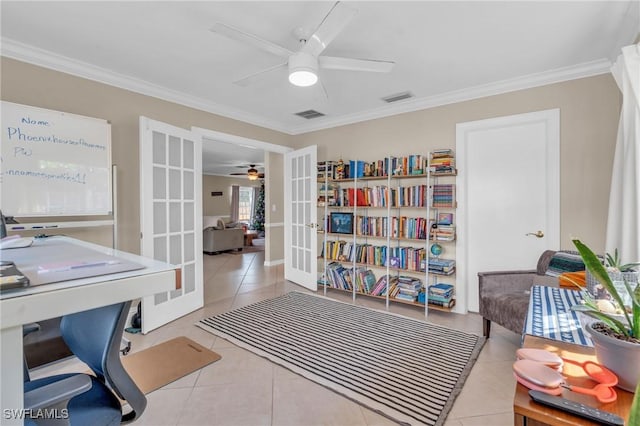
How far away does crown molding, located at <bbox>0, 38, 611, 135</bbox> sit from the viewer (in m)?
2.49

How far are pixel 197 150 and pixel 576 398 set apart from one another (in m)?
3.69

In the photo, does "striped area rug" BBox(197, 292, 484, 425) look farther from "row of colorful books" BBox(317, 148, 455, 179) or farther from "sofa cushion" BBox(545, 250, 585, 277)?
"row of colorful books" BBox(317, 148, 455, 179)

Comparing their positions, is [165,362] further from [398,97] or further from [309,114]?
[398,97]

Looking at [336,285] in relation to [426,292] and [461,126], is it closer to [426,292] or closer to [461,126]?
[426,292]

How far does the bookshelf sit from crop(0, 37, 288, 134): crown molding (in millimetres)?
1633

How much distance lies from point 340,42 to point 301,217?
8.67 ft

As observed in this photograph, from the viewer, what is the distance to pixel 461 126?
339cm

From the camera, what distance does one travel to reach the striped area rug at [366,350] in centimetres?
188

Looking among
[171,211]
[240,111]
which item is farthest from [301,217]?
[171,211]

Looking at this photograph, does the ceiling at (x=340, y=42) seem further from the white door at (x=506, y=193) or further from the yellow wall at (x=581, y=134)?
the white door at (x=506, y=193)

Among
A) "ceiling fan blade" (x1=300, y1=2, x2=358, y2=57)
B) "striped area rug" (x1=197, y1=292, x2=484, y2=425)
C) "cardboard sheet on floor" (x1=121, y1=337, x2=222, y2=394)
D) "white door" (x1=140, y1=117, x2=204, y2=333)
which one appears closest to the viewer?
"ceiling fan blade" (x1=300, y1=2, x2=358, y2=57)

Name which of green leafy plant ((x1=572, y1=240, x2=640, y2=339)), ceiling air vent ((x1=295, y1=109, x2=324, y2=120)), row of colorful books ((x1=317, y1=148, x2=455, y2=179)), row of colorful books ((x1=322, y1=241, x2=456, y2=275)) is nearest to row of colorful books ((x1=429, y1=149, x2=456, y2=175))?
row of colorful books ((x1=317, y1=148, x2=455, y2=179))

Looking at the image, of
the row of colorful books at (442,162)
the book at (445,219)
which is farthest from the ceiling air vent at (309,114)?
the book at (445,219)

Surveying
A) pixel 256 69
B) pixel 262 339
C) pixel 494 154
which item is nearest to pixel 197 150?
pixel 256 69
